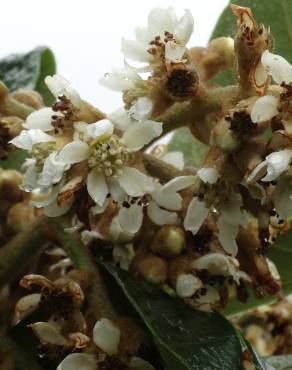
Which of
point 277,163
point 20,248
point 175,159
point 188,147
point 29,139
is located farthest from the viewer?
point 188,147

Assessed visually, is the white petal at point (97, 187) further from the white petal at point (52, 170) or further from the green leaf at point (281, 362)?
the green leaf at point (281, 362)

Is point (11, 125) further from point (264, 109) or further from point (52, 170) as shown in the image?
point (264, 109)

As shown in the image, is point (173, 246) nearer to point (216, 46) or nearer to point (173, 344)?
point (173, 344)

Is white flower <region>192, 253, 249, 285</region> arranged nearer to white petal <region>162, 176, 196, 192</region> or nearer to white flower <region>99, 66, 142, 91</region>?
white petal <region>162, 176, 196, 192</region>

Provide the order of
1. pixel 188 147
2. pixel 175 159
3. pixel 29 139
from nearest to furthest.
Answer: pixel 29 139, pixel 175 159, pixel 188 147

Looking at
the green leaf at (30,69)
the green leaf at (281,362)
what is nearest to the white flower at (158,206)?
the green leaf at (281,362)

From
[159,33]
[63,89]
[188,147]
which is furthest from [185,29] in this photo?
[188,147]

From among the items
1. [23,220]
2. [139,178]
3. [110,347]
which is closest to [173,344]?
[110,347]
